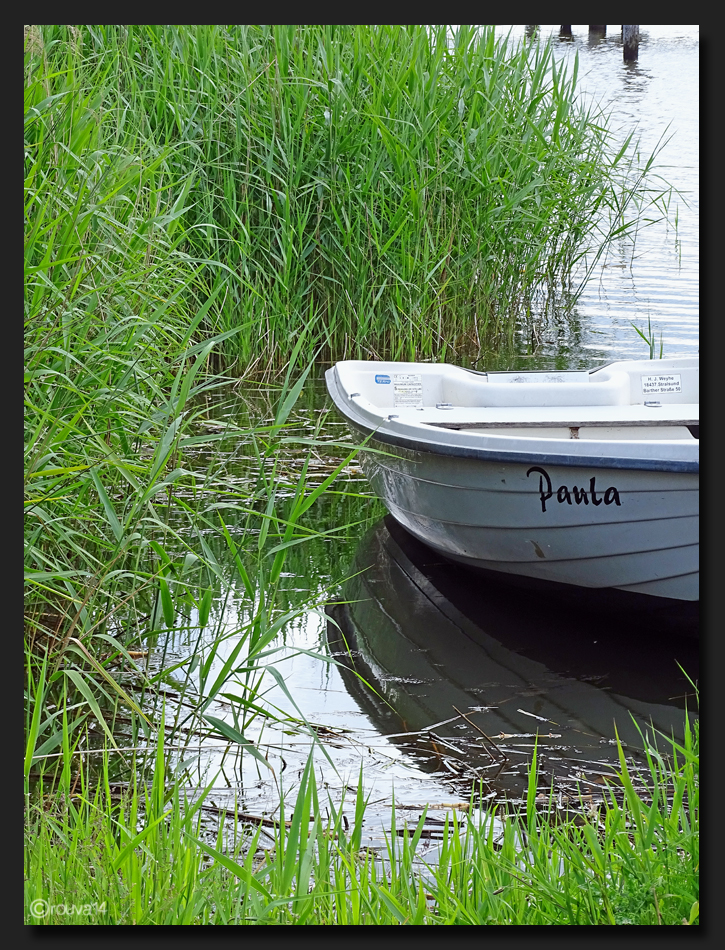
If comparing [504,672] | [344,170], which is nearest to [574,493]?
[504,672]

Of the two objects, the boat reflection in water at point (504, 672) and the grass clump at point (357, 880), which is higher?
the grass clump at point (357, 880)

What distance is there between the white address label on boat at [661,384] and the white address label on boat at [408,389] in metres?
0.82

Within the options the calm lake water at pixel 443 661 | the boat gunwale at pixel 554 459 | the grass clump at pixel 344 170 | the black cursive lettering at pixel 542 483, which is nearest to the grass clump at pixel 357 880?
the calm lake water at pixel 443 661

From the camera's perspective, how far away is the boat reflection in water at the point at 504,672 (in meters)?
2.15

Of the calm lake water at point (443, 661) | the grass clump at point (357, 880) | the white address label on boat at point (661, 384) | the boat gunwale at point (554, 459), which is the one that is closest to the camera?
the grass clump at point (357, 880)

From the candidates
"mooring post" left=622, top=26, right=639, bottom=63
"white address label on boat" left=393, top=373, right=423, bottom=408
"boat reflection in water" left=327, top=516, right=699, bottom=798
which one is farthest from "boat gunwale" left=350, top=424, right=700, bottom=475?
"mooring post" left=622, top=26, right=639, bottom=63

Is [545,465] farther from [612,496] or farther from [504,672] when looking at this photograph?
[504,672]

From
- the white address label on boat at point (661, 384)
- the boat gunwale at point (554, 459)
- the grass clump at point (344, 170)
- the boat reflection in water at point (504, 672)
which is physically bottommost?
the boat reflection in water at point (504, 672)

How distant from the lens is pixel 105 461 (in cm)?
176

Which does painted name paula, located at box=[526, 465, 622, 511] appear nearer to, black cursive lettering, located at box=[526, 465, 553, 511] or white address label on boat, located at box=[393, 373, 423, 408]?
black cursive lettering, located at box=[526, 465, 553, 511]

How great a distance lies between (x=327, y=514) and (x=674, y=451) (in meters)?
1.47

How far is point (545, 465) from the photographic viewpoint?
2.59 m

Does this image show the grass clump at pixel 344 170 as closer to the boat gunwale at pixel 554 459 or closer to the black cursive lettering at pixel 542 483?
the boat gunwale at pixel 554 459
